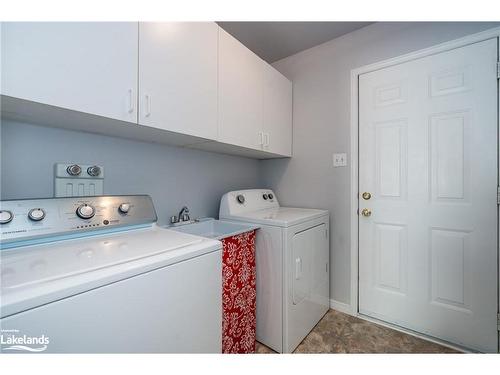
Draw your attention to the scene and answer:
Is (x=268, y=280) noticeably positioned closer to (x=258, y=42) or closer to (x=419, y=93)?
(x=419, y=93)

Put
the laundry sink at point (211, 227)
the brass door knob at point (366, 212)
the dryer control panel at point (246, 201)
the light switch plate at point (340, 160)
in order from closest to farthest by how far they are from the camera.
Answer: the laundry sink at point (211, 227), the dryer control panel at point (246, 201), the brass door knob at point (366, 212), the light switch plate at point (340, 160)

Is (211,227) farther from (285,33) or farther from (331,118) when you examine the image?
(285,33)

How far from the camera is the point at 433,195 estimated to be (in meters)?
1.64

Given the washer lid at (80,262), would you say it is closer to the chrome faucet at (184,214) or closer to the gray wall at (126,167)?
the gray wall at (126,167)

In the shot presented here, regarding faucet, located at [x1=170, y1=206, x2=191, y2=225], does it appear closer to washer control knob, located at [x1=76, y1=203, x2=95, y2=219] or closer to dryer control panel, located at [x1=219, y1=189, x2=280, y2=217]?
dryer control panel, located at [x1=219, y1=189, x2=280, y2=217]

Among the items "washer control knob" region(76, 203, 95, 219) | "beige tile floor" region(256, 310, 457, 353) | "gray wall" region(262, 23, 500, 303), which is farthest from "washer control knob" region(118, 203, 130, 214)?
"gray wall" region(262, 23, 500, 303)

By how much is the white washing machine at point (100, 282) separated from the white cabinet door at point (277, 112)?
1275 millimetres

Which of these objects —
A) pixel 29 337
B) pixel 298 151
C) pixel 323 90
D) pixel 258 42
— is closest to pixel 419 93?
pixel 323 90

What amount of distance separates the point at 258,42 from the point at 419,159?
69.5 inches

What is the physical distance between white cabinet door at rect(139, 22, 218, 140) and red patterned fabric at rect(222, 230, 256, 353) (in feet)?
2.48

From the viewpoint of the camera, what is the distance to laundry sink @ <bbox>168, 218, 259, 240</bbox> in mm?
1592

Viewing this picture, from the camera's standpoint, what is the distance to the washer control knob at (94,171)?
4.02ft

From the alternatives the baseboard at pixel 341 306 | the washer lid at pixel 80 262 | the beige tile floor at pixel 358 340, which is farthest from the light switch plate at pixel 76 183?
the baseboard at pixel 341 306
